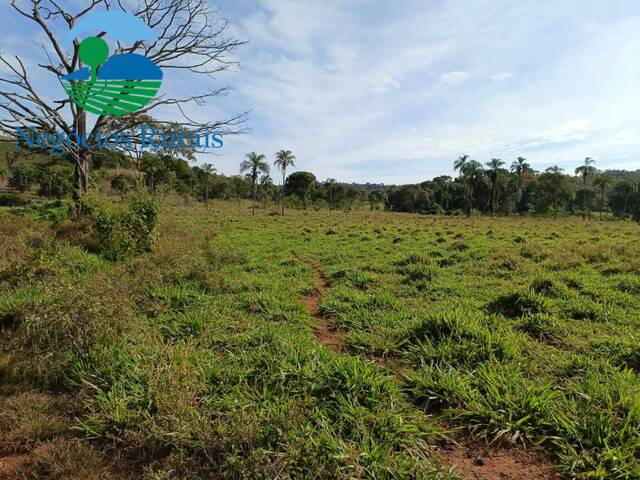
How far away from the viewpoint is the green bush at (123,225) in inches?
338

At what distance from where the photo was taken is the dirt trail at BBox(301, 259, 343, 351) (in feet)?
14.4

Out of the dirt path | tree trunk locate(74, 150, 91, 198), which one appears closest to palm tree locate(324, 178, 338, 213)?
tree trunk locate(74, 150, 91, 198)

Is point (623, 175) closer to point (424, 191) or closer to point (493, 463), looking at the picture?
point (424, 191)

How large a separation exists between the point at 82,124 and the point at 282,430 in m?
A: 13.9

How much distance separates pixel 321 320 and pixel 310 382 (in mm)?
2202

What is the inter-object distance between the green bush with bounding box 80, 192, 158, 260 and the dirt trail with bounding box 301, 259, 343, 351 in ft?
16.8

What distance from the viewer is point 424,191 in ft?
218

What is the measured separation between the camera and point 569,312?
5.13 m

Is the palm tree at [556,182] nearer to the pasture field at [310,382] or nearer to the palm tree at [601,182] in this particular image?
the palm tree at [601,182]

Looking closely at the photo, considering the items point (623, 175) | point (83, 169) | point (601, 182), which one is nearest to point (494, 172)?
point (601, 182)

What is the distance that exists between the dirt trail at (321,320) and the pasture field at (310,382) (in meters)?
0.04

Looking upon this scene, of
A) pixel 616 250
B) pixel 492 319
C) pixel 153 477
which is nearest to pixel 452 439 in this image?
pixel 153 477

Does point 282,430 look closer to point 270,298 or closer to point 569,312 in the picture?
point 270,298

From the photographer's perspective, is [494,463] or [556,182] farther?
[556,182]
